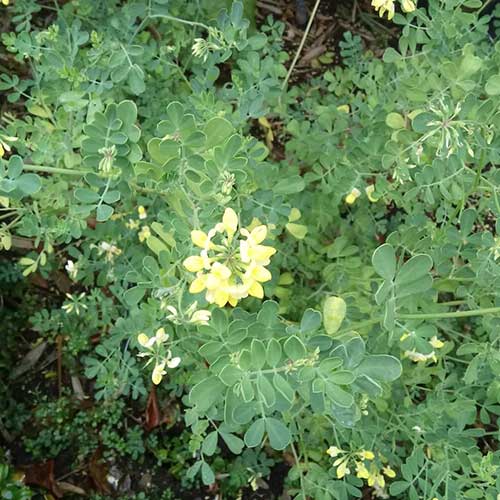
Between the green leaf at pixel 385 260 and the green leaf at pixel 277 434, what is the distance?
0.37 metres

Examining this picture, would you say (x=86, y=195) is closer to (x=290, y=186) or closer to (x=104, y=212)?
(x=104, y=212)

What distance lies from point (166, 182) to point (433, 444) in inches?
46.6

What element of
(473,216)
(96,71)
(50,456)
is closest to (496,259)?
(473,216)

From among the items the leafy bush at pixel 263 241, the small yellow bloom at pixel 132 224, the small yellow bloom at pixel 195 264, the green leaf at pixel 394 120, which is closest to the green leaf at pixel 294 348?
the leafy bush at pixel 263 241

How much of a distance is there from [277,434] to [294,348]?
0.20 m

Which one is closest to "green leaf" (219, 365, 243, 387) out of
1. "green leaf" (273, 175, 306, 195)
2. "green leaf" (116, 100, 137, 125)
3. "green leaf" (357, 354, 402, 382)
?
"green leaf" (357, 354, 402, 382)

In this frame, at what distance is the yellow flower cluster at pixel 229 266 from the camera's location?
124 centimetres

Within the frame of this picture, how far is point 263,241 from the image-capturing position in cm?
183

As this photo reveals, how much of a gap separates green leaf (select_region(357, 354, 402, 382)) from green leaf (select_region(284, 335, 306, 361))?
0.13m

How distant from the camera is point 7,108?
3.16 m

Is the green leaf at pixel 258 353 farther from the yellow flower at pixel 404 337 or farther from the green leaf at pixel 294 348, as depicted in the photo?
the yellow flower at pixel 404 337

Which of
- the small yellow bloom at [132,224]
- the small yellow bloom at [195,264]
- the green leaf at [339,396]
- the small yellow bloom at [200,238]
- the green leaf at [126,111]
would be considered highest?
the green leaf at [126,111]

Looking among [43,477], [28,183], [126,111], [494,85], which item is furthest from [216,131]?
[43,477]

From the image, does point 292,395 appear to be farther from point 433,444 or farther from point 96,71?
point 96,71
